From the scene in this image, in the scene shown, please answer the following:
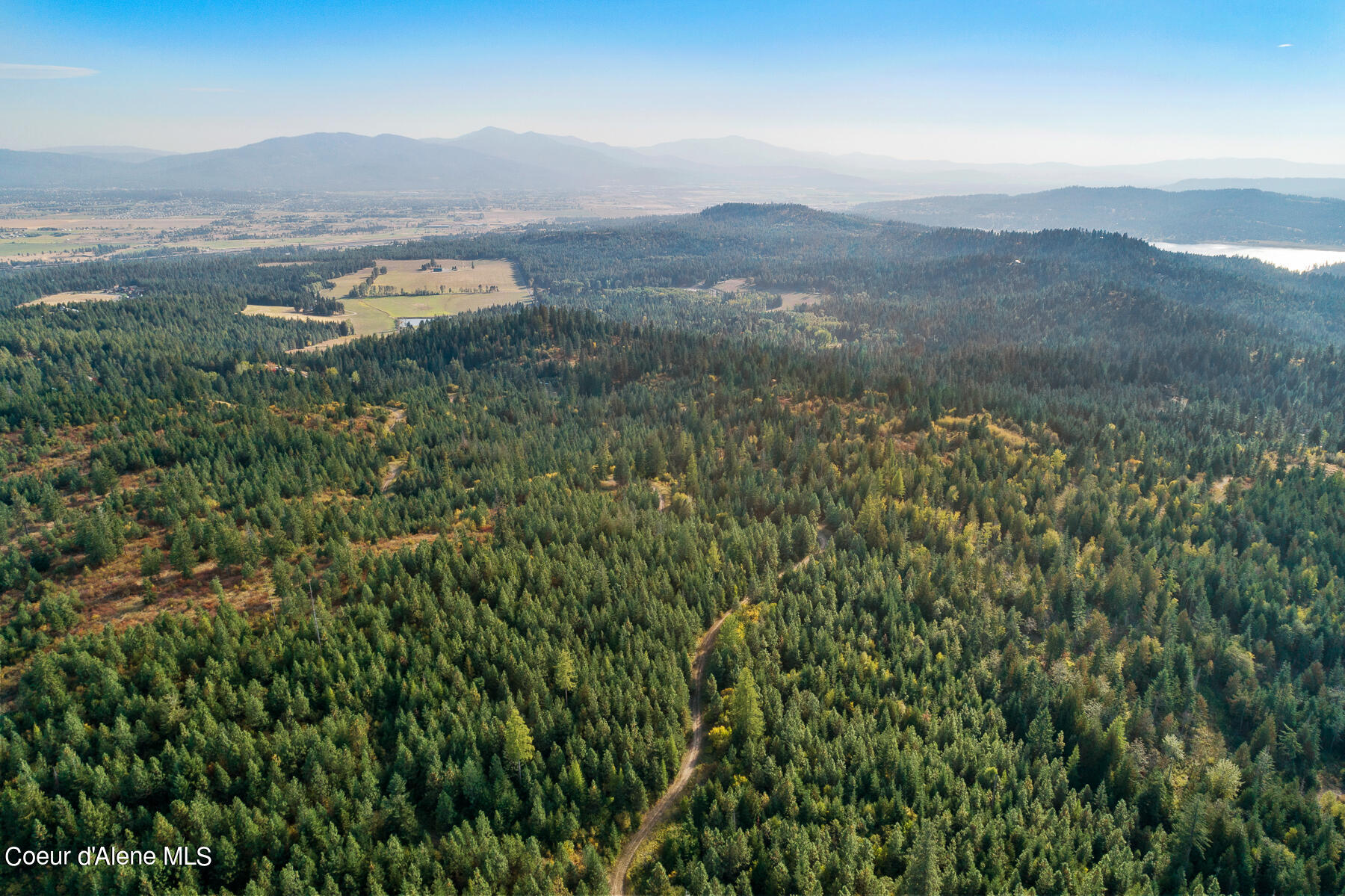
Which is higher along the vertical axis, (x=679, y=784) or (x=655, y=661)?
(x=655, y=661)

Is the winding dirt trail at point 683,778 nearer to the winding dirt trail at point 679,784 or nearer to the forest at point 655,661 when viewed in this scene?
the winding dirt trail at point 679,784

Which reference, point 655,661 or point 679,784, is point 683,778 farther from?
point 655,661

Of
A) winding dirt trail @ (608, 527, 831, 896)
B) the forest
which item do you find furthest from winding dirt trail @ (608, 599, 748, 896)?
the forest

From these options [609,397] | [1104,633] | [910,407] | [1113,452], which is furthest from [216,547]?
[1113,452]

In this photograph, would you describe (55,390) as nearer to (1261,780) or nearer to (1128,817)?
(1128,817)

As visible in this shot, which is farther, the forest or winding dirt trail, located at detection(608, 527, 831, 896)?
winding dirt trail, located at detection(608, 527, 831, 896)

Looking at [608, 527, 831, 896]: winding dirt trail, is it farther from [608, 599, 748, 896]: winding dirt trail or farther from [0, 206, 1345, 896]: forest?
[0, 206, 1345, 896]: forest

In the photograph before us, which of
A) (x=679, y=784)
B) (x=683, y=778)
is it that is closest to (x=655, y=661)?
(x=683, y=778)
